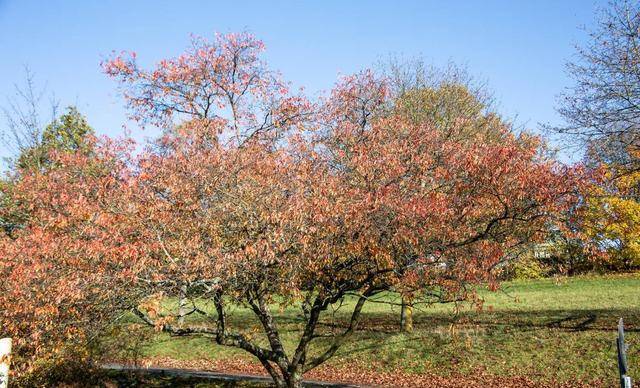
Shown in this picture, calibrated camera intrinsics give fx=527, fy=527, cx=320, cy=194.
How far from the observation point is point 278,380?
1234cm

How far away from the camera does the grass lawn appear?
15.0m

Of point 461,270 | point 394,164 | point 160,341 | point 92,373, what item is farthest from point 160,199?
point 160,341

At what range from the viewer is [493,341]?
1741cm

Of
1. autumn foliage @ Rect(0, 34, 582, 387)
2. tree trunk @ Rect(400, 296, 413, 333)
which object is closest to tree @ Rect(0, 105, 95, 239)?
autumn foliage @ Rect(0, 34, 582, 387)

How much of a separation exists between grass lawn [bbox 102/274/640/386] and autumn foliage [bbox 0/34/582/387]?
238 centimetres

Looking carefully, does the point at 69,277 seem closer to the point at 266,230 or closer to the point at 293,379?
the point at 266,230

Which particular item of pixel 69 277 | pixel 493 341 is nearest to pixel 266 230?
pixel 69 277

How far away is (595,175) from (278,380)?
8391 mm

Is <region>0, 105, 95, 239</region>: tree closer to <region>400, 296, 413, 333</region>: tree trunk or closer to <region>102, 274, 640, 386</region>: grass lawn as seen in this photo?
<region>102, 274, 640, 386</region>: grass lawn

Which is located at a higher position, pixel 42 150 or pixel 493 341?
pixel 42 150

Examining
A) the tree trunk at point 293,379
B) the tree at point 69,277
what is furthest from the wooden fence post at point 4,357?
Answer: the tree trunk at point 293,379

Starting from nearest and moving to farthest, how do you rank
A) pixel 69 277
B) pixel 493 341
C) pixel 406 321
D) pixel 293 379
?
1. pixel 69 277
2. pixel 293 379
3. pixel 493 341
4. pixel 406 321

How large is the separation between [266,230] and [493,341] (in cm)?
1145

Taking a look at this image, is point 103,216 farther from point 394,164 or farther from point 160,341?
point 160,341
